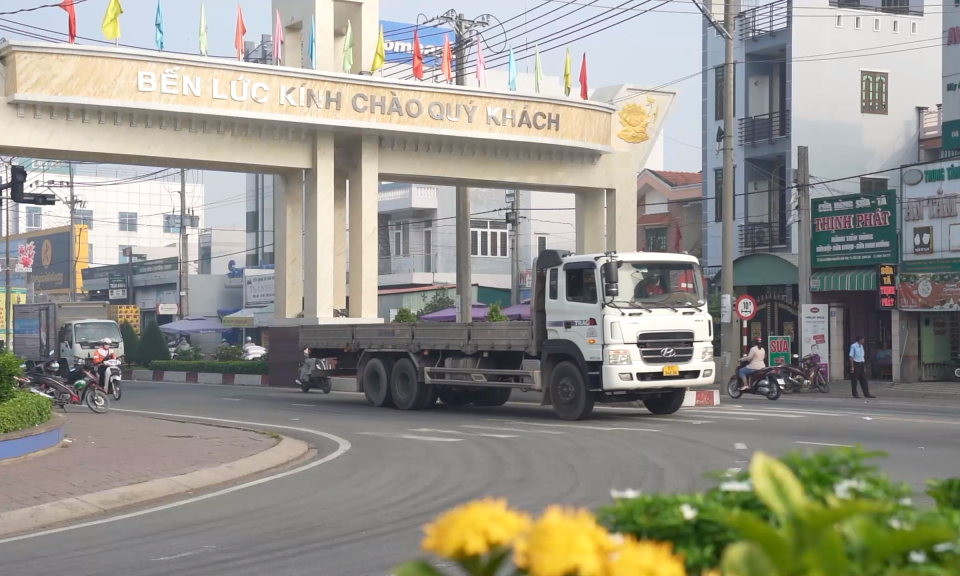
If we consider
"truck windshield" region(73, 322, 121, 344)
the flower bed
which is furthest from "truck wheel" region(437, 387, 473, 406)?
the flower bed

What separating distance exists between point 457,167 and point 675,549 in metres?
29.7

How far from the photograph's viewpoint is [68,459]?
1445 cm

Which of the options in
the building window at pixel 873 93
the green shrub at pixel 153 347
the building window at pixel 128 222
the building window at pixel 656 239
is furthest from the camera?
the building window at pixel 128 222

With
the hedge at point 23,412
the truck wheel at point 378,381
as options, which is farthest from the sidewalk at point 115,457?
the truck wheel at point 378,381

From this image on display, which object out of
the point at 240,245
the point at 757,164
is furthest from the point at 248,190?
the point at 757,164

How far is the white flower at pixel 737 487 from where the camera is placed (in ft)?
9.49

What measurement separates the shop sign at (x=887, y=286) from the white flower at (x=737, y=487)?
2921 centimetres

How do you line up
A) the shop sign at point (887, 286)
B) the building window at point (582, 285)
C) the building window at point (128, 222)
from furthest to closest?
the building window at point (128, 222) → the shop sign at point (887, 286) → the building window at point (582, 285)

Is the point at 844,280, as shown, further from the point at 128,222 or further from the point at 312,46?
the point at 128,222

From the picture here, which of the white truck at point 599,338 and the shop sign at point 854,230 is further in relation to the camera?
the shop sign at point 854,230

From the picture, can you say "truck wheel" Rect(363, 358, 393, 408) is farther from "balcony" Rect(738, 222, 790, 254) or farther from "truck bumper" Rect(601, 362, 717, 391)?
Result: "balcony" Rect(738, 222, 790, 254)

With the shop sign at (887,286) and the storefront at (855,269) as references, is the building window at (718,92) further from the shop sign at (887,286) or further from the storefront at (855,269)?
the shop sign at (887,286)

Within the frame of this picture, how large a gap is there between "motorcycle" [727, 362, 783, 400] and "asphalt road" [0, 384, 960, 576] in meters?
2.59

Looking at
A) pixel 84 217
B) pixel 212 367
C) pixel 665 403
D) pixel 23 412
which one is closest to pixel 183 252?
pixel 212 367
